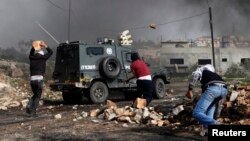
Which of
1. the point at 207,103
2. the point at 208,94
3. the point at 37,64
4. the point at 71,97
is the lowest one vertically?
the point at 71,97

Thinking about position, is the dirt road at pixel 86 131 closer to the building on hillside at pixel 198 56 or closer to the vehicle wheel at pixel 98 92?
the vehicle wheel at pixel 98 92

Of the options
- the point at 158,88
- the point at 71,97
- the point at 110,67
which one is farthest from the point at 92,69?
the point at 158,88

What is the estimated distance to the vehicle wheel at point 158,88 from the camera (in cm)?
1667

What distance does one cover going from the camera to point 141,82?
11.4 metres

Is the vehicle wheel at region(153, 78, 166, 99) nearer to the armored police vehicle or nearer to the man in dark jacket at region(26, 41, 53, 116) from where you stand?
the armored police vehicle

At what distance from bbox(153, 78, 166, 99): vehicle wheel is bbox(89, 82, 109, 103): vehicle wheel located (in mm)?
2106

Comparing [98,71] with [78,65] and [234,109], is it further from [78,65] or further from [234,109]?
[234,109]

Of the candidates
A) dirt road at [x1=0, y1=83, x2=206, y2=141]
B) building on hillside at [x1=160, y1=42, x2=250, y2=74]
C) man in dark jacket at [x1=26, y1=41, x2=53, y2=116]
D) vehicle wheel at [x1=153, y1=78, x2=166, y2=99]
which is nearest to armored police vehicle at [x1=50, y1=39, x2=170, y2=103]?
vehicle wheel at [x1=153, y1=78, x2=166, y2=99]

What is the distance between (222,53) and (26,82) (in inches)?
1091

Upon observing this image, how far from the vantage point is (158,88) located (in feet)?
55.2

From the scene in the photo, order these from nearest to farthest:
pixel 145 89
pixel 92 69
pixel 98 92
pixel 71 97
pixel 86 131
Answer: pixel 86 131, pixel 145 89, pixel 92 69, pixel 98 92, pixel 71 97

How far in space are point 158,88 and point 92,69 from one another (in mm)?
2990

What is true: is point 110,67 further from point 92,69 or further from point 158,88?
point 158,88

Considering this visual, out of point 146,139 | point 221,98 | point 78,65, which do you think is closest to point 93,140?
point 146,139
